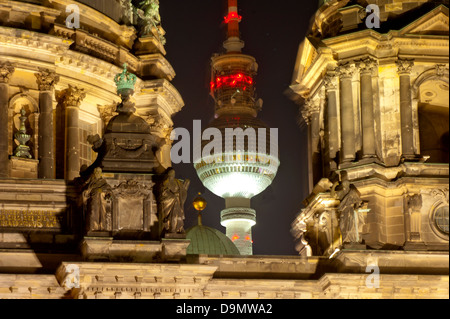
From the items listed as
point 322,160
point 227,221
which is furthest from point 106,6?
point 227,221

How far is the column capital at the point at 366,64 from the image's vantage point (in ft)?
220

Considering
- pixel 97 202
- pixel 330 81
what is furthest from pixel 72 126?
pixel 97 202

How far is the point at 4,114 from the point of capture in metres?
71.4

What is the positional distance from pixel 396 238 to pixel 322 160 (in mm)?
6243

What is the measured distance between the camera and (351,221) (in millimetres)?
62812

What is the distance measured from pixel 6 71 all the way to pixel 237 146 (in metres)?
70.7

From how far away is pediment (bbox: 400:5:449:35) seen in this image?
220 ft

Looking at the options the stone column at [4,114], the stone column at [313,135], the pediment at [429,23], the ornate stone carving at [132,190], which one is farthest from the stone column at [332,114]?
the stone column at [4,114]

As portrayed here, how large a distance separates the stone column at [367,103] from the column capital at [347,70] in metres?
0.31

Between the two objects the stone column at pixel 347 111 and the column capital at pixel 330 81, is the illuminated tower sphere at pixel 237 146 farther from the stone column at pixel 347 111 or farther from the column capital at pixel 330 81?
the stone column at pixel 347 111
